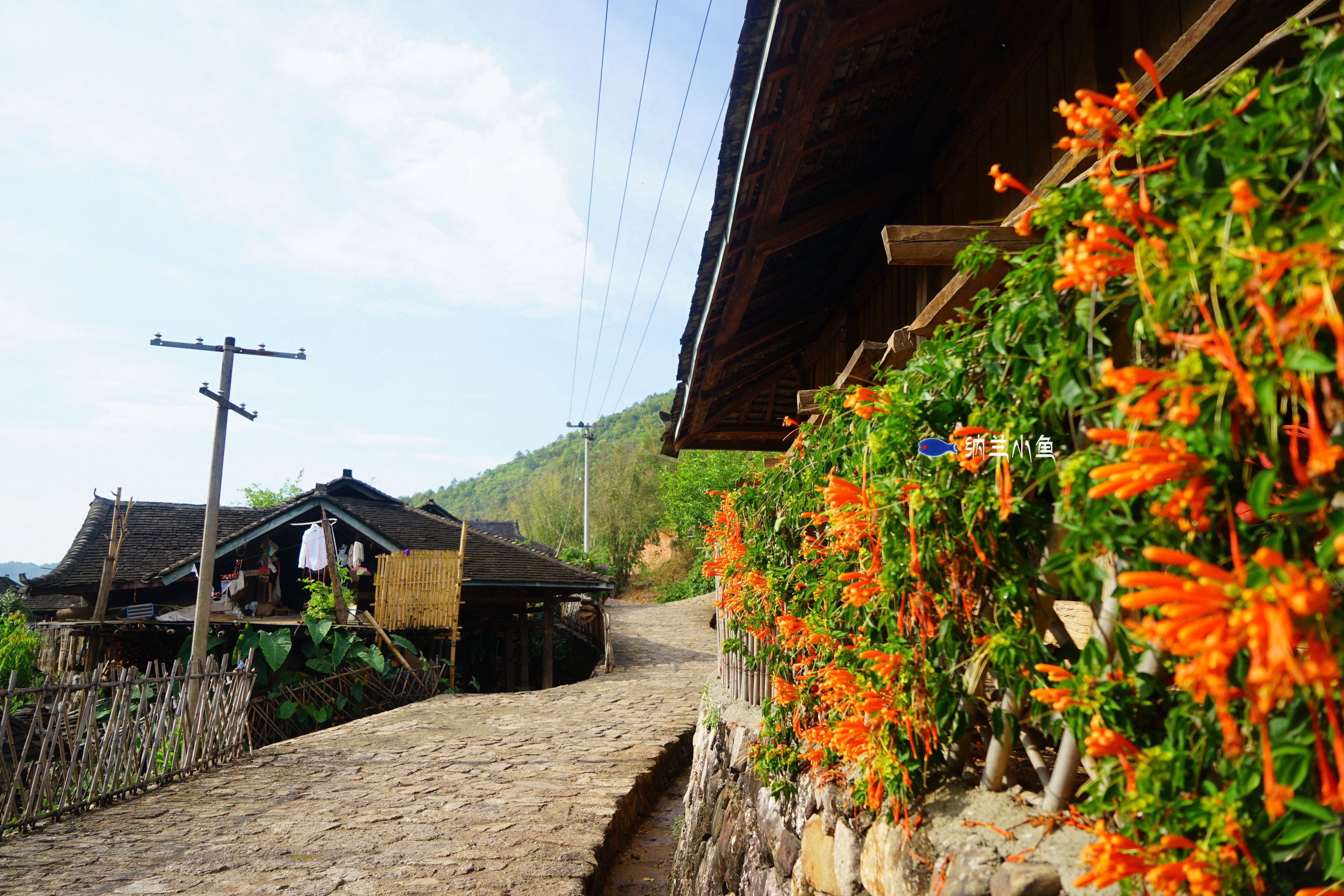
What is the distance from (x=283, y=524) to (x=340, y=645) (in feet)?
13.4

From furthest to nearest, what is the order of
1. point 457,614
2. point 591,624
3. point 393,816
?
1. point 591,624
2. point 457,614
3. point 393,816

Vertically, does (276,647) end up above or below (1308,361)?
below

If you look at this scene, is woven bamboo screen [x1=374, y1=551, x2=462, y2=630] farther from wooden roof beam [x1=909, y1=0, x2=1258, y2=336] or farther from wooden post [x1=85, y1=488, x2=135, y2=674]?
→ wooden roof beam [x1=909, y1=0, x2=1258, y2=336]

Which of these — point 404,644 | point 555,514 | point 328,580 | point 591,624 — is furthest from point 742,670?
point 555,514

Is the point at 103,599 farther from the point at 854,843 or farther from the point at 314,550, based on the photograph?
the point at 854,843

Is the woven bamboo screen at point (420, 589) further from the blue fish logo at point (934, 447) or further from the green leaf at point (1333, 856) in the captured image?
the green leaf at point (1333, 856)

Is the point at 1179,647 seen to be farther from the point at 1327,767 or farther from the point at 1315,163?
the point at 1315,163

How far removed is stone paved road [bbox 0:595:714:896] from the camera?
15.1ft

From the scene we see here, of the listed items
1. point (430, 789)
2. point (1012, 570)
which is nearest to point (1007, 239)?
point (1012, 570)

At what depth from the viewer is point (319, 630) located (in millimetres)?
12422

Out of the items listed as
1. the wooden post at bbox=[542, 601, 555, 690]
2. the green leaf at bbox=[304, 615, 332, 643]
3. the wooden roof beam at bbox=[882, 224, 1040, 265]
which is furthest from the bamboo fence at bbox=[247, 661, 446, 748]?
the wooden roof beam at bbox=[882, 224, 1040, 265]

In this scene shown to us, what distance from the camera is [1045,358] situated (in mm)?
1508

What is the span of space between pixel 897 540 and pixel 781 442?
735cm

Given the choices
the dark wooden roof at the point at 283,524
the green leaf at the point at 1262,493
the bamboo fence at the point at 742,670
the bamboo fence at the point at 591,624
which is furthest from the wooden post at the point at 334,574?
the green leaf at the point at 1262,493
